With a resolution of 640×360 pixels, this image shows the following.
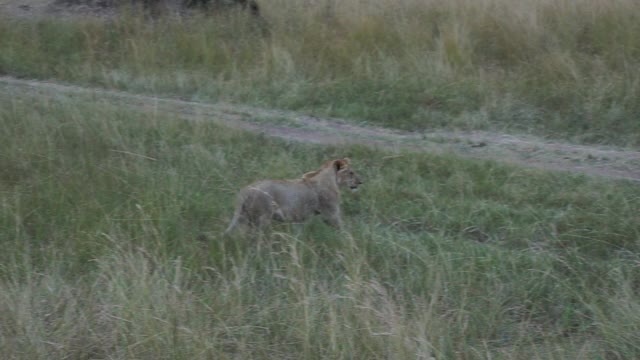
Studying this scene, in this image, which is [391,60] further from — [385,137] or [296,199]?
[296,199]

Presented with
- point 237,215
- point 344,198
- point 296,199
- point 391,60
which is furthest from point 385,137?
point 237,215

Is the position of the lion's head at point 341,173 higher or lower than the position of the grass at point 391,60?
higher

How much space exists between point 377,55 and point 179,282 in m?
6.31

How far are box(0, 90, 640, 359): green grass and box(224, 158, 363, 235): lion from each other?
0.13 m

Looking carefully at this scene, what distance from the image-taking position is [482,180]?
7742 millimetres

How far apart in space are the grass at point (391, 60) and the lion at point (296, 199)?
2935 millimetres

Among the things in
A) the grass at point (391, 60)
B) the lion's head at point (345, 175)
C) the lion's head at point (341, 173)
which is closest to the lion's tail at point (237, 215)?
the lion's head at point (341, 173)

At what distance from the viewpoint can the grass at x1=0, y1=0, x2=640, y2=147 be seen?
9805 mm

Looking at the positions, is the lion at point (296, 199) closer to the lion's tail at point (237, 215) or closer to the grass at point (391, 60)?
the lion's tail at point (237, 215)

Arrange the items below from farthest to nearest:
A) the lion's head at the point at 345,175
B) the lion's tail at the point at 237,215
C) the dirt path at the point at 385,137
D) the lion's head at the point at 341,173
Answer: the dirt path at the point at 385,137, the lion's head at the point at 345,175, the lion's head at the point at 341,173, the lion's tail at the point at 237,215

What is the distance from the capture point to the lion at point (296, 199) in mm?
6332

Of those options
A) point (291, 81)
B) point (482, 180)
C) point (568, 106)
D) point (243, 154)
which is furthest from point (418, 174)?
point (291, 81)

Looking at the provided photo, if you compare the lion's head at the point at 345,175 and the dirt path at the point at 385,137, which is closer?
the lion's head at the point at 345,175

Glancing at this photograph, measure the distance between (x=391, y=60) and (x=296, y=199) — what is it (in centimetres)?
466
